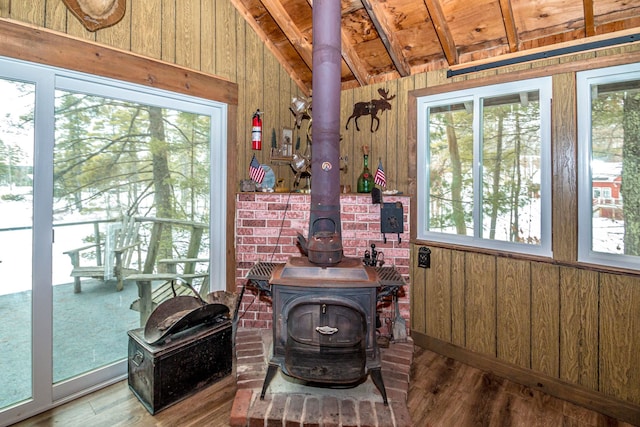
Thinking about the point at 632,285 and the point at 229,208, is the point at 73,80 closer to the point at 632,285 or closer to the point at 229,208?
the point at 229,208

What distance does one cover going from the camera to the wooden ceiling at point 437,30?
202 centimetres

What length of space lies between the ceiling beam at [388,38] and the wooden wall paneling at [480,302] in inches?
62.6

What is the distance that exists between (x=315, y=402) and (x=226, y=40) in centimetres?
266

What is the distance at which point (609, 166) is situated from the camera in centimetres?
199

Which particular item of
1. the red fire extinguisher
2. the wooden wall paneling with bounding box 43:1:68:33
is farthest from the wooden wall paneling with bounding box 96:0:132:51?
the red fire extinguisher

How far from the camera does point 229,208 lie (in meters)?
2.72

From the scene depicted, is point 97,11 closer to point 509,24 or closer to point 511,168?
point 509,24

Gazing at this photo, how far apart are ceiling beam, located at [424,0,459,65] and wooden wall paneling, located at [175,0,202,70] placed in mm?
1636

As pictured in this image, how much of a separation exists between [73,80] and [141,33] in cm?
54

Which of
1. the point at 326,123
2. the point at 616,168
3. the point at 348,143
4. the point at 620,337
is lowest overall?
the point at 620,337

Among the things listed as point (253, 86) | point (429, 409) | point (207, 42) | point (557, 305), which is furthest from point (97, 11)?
point (557, 305)

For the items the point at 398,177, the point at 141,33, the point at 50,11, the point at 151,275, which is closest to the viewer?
the point at 50,11

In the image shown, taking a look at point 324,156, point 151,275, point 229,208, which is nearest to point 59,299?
point 151,275

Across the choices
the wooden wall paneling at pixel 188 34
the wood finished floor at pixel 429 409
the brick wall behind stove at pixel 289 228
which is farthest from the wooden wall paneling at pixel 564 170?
the wooden wall paneling at pixel 188 34
